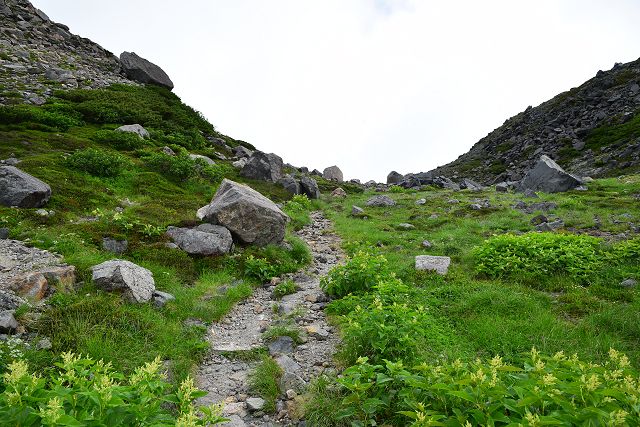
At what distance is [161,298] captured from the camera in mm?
9594

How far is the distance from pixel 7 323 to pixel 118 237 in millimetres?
5536

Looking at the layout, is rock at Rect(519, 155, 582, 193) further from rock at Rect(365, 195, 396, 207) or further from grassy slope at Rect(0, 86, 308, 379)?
grassy slope at Rect(0, 86, 308, 379)

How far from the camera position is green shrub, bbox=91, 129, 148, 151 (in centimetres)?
2494

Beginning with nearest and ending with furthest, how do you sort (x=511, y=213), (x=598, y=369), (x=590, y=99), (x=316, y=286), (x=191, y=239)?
(x=598, y=369)
(x=316, y=286)
(x=191, y=239)
(x=511, y=213)
(x=590, y=99)

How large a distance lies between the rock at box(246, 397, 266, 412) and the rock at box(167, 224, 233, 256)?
6.95m

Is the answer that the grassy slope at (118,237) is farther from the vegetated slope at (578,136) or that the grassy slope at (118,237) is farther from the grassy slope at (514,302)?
the vegetated slope at (578,136)

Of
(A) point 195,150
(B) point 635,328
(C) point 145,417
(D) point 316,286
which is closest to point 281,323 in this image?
(D) point 316,286

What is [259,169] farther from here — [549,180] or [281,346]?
[549,180]

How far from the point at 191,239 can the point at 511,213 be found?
1691 cm

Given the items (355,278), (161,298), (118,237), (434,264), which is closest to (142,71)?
(118,237)

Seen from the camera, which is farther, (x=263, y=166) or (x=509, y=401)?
(x=263, y=166)

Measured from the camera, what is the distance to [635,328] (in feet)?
27.0

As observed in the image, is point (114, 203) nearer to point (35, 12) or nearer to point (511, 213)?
point (511, 213)

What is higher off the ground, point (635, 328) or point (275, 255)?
point (635, 328)
